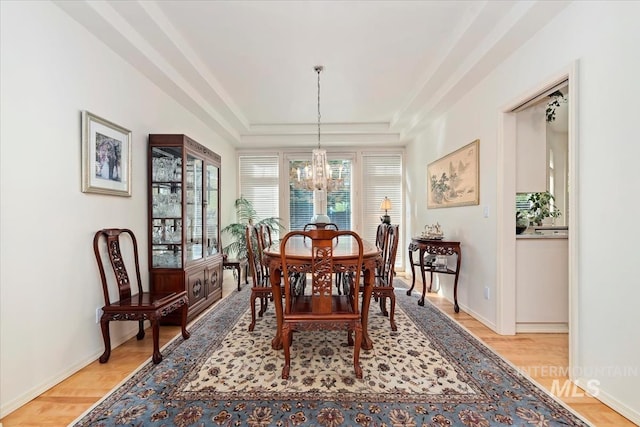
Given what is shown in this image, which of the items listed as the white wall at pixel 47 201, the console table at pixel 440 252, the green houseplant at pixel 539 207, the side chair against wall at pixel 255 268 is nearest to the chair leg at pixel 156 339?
the white wall at pixel 47 201

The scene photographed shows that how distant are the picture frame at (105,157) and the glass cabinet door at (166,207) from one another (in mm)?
385

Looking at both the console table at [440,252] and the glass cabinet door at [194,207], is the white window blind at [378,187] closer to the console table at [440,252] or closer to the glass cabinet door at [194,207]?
the console table at [440,252]

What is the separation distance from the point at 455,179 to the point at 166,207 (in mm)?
3483

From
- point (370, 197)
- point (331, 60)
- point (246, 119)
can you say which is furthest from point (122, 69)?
point (370, 197)

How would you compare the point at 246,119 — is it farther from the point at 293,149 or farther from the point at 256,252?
the point at 256,252

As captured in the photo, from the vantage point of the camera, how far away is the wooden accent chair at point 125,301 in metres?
2.22

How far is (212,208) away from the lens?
4.05 meters

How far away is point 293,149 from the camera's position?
606 centimetres

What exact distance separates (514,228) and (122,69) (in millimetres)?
3941

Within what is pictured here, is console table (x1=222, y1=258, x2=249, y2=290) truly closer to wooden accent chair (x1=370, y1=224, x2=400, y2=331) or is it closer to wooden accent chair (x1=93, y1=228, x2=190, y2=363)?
wooden accent chair (x1=93, y1=228, x2=190, y2=363)

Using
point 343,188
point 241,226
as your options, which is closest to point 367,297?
point 241,226

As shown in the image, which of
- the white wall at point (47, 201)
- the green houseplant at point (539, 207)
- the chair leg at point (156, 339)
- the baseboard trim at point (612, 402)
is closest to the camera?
the baseboard trim at point (612, 402)

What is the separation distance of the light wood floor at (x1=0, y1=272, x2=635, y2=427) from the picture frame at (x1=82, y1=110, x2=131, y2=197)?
1356 millimetres

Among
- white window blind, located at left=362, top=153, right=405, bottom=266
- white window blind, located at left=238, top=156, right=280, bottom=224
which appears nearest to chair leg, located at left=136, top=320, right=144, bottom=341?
white window blind, located at left=238, top=156, right=280, bottom=224
